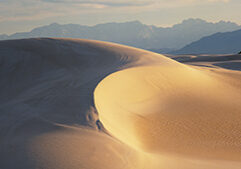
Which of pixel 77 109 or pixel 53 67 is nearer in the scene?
pixel 77 109

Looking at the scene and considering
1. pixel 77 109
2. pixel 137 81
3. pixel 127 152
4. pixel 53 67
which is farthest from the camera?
pixel 53 67

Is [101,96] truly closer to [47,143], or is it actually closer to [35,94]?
[35,94]

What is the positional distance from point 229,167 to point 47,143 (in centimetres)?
344

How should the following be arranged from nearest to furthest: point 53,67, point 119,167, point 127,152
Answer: point 119,167
point 127,152
point 53,67

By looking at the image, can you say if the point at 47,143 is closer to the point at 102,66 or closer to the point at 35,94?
the point at 35,94

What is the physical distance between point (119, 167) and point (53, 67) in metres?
8.43

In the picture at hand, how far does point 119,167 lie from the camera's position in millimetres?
3898

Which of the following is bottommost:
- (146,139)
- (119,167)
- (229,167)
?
(146,139)

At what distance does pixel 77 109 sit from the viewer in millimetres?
6668

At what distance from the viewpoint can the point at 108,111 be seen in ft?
22.9

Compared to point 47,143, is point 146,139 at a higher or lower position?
lower

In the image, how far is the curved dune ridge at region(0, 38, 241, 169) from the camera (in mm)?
4367

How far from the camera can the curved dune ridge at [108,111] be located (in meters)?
4.37

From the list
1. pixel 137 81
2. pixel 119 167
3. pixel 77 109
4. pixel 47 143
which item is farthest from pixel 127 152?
pixel 137 81
